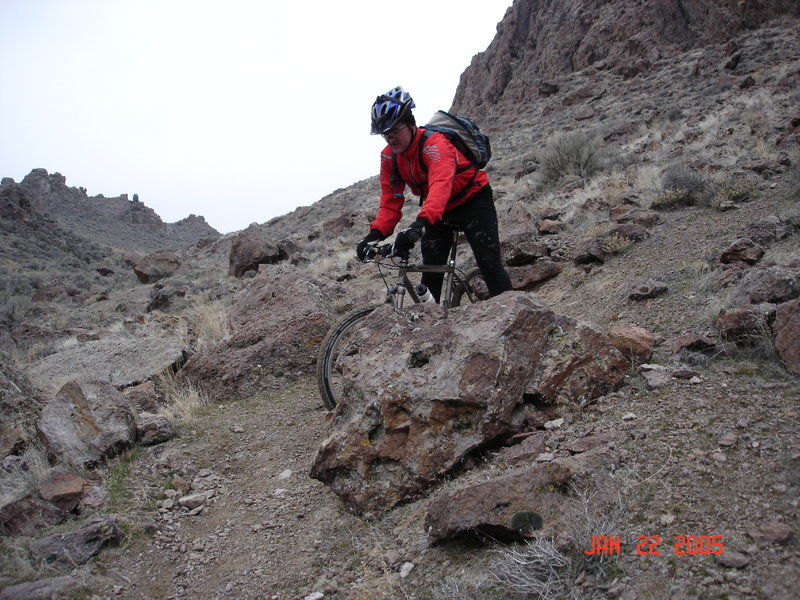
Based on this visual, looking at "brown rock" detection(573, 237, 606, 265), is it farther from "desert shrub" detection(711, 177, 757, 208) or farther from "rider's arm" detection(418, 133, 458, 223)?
"rider's arm" detection(418, 133, 458, 223)

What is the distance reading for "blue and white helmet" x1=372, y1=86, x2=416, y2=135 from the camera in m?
3.15

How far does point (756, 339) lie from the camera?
8.74 ft

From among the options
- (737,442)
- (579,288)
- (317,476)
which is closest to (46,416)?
(317,476)

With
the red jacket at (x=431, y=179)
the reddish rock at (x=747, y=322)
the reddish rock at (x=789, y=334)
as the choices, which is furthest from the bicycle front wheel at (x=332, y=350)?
the reddish rock at (x=789, y=334)

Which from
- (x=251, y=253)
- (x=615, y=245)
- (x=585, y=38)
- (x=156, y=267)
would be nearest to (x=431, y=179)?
(x=615, y=245)

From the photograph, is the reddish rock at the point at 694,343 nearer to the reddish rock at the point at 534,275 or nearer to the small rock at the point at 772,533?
the small rock at the point at 772,533

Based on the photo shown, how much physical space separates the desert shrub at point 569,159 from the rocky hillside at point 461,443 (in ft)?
18.1

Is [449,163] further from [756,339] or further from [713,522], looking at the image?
[713,522]

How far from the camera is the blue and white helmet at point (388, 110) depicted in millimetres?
3150

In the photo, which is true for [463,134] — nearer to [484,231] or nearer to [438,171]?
[438,171]

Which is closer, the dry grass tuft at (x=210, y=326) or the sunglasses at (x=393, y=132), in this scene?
the sunglasses at (x=393, y=132)

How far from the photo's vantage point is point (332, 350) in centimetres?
344

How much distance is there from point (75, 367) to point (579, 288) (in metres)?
5.51

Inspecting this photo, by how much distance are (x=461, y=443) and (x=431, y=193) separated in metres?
1.46
